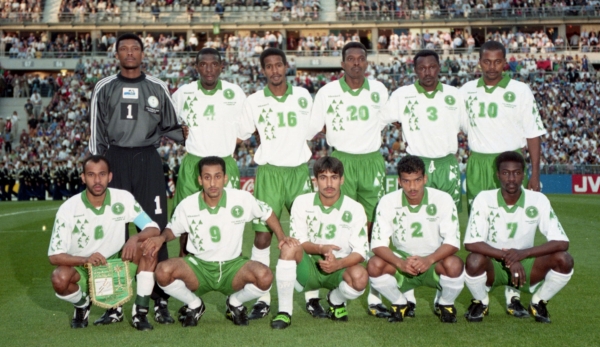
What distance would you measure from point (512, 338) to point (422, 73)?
2.92 meters

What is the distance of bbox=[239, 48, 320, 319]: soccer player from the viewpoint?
7320 millimetres

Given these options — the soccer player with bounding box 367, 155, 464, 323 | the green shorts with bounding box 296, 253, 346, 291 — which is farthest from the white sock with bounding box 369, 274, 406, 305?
the green shorts with bounding box 296, 253, 346, 291

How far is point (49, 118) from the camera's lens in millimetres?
33344

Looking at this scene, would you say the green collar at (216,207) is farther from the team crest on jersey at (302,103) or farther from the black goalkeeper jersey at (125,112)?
the team crest on jersey at (302,103)

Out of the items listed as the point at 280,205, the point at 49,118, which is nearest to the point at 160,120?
the point at 280,205

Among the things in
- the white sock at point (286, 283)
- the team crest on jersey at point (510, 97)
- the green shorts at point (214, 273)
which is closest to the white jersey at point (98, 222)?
the green shorts at point (214, 273)

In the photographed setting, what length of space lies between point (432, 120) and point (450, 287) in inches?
75.0

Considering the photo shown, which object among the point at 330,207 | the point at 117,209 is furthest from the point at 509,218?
the point at 117,209

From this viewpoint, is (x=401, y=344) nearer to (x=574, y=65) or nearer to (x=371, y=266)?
(x=371, y=266)

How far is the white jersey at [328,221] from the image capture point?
21.5ft

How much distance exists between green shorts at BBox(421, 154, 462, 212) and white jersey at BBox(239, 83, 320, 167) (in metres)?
1.20

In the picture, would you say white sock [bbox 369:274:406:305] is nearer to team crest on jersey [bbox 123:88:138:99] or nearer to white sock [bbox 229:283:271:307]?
white sock [bbox 229:283:271:307]

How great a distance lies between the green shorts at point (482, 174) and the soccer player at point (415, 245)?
0.87 m

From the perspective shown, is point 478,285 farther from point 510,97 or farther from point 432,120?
point 510,97
